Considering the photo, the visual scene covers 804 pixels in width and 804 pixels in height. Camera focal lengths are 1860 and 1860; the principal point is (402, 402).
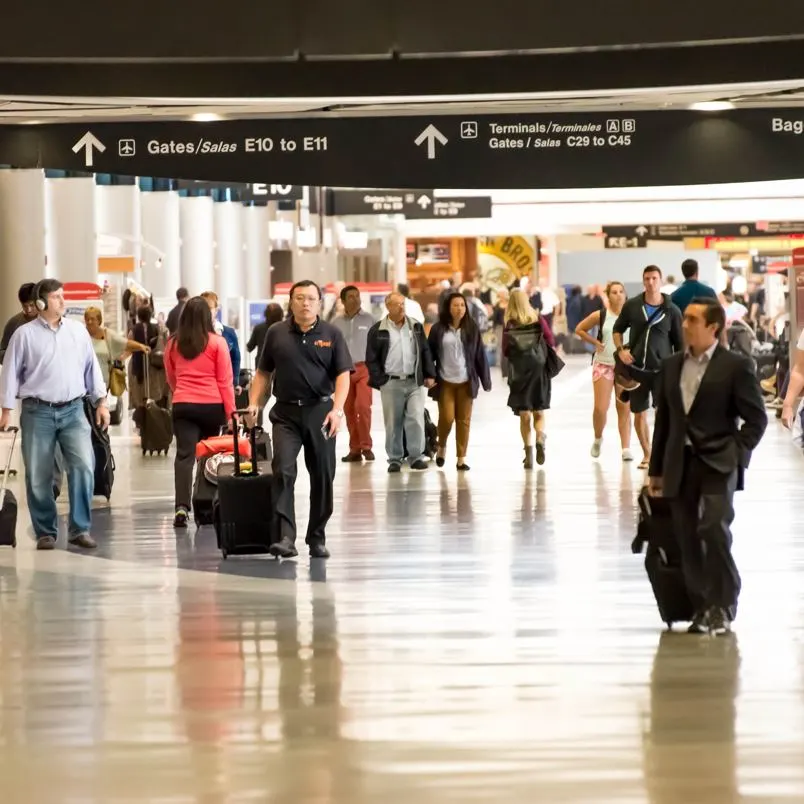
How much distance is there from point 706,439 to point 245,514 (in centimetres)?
376

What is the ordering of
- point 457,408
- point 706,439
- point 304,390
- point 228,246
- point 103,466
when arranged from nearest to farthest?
point 706,439, point 304,390, point 103,466, point 457,408, point 228,246

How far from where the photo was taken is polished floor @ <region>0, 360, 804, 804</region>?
5.75 m

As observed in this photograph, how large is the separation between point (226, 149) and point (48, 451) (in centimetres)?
380

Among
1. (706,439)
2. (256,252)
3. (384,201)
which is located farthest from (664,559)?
(256,252)

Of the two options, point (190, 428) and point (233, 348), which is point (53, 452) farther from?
point (233, 348)

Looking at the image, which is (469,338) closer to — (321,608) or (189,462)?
(189,462)

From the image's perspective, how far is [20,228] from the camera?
804 inches

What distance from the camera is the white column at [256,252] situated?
38781mm

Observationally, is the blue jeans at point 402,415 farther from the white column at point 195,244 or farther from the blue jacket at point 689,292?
the white column at point 195,244

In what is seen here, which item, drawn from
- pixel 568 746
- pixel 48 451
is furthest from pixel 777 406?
pixel 568 746

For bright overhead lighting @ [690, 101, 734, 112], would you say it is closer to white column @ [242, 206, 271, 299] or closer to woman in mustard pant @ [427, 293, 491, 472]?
woman in mustard pant @ [427, 293, 491, 472]

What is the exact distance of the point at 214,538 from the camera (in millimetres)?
11875

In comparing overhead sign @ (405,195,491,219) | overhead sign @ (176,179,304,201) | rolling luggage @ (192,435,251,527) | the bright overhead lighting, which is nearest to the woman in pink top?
rolling luggage @ (192,435,251,527)

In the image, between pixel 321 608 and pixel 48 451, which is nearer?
pixel 321 608
